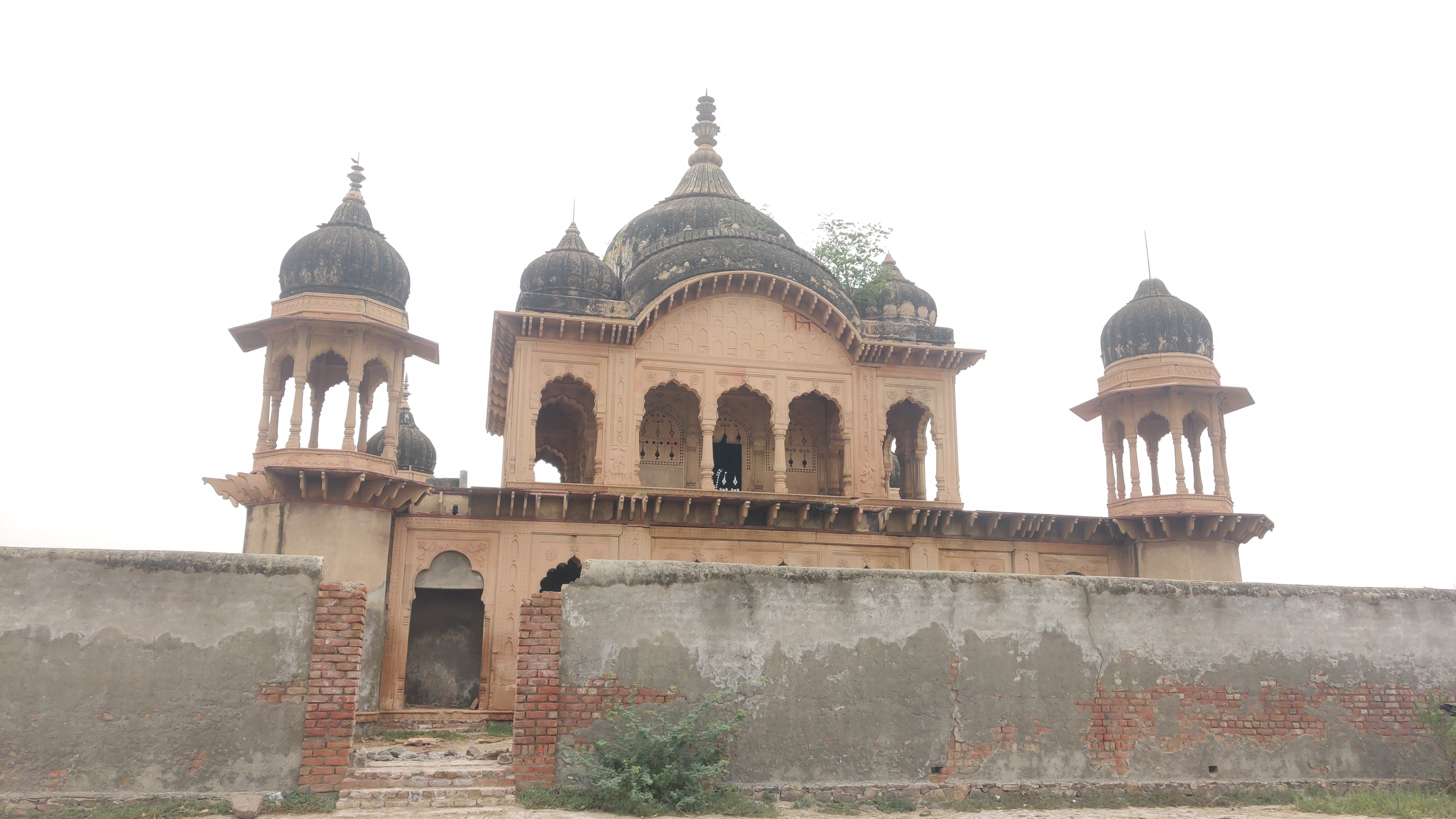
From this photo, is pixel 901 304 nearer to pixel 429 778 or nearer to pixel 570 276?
pixel 570 276

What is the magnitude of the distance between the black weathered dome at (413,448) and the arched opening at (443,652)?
22.6 feet

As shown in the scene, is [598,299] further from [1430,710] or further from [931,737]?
[1430,710]

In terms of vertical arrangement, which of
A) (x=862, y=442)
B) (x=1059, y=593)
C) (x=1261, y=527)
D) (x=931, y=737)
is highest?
(x=862, y=442)

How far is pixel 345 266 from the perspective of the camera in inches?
582

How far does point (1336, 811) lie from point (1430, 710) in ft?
5.71

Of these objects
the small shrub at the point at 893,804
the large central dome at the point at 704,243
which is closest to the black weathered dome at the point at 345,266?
the large central dome at the point at 704,243

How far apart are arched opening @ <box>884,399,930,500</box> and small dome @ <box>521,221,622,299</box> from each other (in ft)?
17.5

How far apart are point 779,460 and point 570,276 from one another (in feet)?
14.5

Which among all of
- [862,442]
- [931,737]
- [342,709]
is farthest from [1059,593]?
[862,442]

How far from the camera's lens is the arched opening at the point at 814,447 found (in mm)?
18328

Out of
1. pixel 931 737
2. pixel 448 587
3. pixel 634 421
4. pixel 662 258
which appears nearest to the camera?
pixel 931 737

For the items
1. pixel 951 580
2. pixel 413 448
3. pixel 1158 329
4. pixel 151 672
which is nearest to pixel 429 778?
pixel 151 672

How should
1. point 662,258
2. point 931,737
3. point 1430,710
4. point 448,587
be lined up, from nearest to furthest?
point 931,737 → point 1430,710 → point 448,587 → point 662,258

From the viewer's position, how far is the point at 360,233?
15.2m
